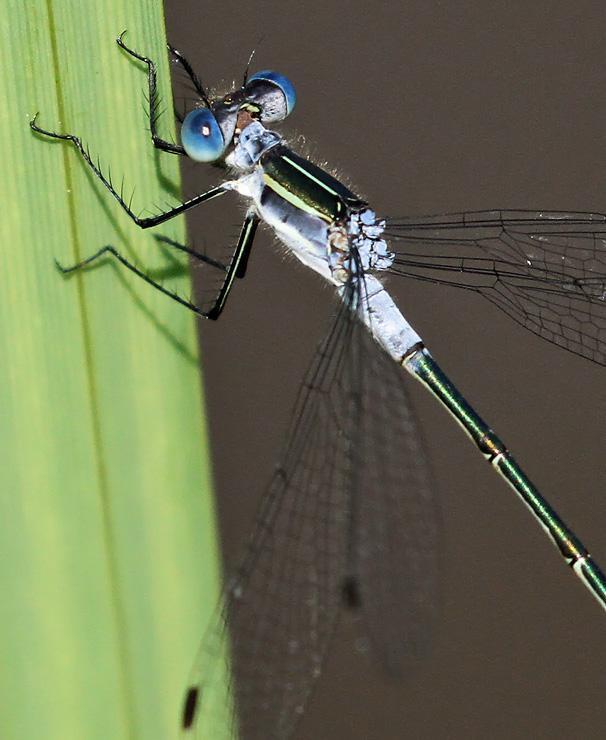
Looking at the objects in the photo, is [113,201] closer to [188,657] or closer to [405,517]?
[188,657]

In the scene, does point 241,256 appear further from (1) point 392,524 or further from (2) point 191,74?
(1) point 392,524

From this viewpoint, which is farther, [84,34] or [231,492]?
[231,492]

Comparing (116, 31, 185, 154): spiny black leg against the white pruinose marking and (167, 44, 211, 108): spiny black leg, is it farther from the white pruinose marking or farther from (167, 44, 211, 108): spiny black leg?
the white pruinose marking

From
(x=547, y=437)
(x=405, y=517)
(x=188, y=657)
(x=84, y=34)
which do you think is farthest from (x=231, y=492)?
(x=84, y=34)

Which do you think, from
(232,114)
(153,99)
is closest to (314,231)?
(232,114)

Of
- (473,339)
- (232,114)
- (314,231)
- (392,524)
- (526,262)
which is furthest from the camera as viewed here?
(473,339)

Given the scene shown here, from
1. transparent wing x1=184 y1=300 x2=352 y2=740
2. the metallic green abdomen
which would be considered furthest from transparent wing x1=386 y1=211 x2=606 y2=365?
transparent wing x1=184 y1=300 x2=352 y2=740
